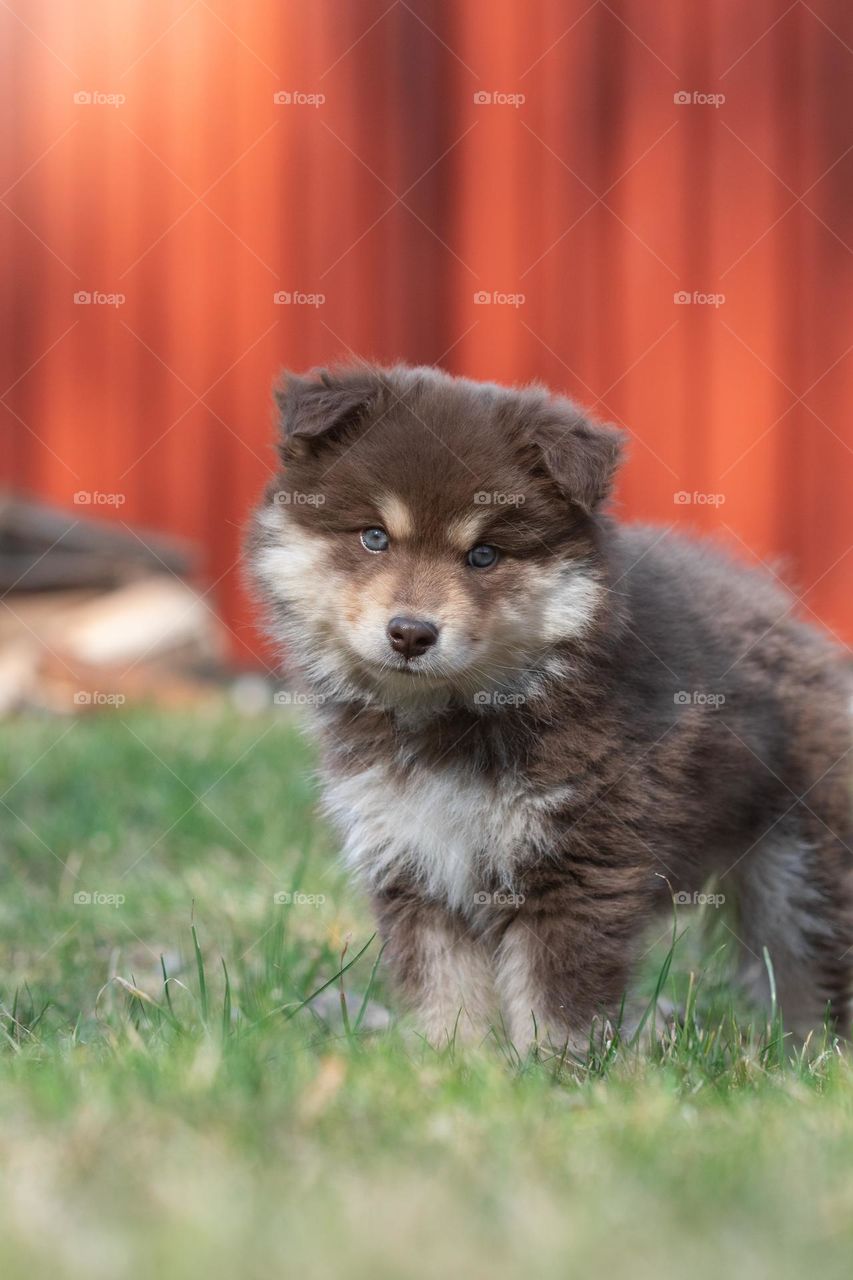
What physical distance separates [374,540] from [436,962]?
1.04m

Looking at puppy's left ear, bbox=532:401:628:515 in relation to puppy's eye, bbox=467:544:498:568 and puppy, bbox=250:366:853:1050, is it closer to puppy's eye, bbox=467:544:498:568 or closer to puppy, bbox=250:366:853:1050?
puppy, bbox=250:366:853:1050

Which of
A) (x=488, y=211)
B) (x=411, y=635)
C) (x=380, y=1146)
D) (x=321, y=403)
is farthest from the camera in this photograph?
(x=488, y=211)

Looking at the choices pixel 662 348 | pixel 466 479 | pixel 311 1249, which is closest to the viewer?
pixel 311 1249

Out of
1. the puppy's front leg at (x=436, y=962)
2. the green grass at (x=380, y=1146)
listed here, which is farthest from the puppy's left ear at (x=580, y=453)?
the green grass at (x=380, y=1146)

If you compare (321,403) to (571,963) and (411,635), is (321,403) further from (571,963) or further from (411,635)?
(571,963)

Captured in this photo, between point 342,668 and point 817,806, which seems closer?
point 342,668

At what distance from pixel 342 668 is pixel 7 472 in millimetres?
6061

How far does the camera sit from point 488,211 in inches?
336

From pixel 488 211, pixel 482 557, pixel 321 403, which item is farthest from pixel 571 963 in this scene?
pixel 488 211

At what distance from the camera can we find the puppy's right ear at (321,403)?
358cm

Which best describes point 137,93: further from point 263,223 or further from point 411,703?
point 411,703

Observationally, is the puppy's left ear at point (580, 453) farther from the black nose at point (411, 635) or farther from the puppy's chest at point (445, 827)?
the puppy's chest at point (445, 827)

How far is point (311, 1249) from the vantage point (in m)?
1.79

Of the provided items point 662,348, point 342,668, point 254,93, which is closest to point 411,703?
point 342,668
